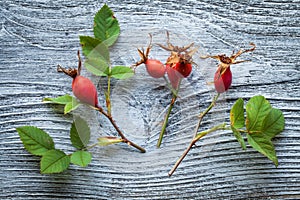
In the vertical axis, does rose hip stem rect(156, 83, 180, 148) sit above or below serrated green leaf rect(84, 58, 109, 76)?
below

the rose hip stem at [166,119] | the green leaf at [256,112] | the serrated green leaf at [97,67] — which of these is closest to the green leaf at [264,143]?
the green leaf at [256,112]

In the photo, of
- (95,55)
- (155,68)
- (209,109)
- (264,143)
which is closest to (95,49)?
(95,55)

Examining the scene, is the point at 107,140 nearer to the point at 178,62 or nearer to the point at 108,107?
the point at 108,107

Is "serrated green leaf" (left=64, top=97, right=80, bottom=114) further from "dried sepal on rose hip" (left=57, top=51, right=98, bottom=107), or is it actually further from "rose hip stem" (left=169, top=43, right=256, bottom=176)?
"rose hip stem" (left=169, top=43, right=256, bottom=176)

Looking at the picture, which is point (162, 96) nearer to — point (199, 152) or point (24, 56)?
point (199, 152)

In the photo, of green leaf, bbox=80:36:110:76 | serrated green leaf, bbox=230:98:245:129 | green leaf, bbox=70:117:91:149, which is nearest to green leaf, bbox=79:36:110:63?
green leaf, bbox=80:36:110:76

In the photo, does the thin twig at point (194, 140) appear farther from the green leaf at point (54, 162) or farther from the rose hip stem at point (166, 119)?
the green leaf at point (54, 162)

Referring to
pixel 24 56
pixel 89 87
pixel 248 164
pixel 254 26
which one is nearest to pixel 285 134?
pixel 248 164
